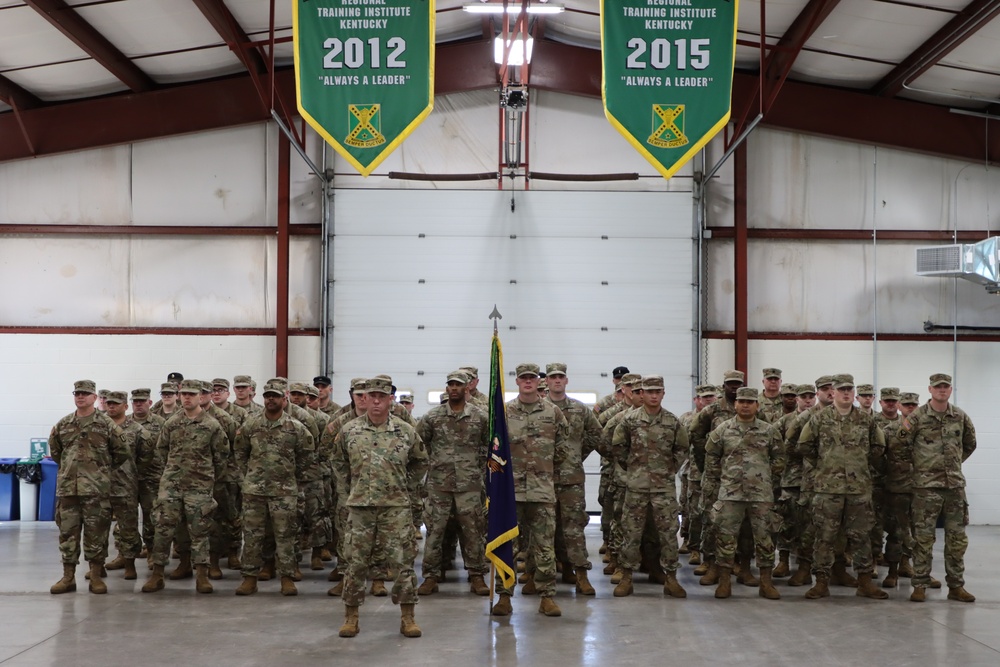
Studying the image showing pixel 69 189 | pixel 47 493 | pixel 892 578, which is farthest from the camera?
pixel 69 189

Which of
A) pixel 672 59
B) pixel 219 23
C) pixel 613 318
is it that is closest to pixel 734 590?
pixel 672 59

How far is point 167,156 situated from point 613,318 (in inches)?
279

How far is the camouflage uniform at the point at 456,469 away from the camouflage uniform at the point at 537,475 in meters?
0.42

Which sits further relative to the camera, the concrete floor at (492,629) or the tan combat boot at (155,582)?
the tan combat boot at (155,582)

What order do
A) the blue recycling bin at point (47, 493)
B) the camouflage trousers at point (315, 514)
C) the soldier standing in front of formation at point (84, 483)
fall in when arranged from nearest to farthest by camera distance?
the soldier standing in front of formation at point (84, 483)
the camouflage trousers at point (315, 514)
the blue recycling bin at point (47, 493)

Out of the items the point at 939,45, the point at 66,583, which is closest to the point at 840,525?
the point at 66,583

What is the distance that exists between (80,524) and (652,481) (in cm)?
480

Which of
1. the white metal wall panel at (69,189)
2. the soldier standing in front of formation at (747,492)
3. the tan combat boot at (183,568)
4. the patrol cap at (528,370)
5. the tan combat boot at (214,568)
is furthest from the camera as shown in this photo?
the white metal wall panel at (69,189)

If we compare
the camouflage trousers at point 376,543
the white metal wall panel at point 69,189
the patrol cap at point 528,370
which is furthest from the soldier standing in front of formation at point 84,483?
the white metal wall panel at point 69,189

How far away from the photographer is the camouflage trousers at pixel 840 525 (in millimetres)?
8406

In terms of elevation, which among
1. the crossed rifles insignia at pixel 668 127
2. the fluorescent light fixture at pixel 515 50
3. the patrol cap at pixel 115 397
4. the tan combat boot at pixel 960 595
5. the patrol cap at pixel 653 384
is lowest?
the tan combat boot at pixel 960 595

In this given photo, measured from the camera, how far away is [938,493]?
8.38 metres

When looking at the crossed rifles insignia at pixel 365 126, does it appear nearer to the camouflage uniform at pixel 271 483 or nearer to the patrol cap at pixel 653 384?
the camouflage uniform at pixel 271 483

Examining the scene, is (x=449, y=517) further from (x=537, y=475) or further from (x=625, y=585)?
(x=625, y=585)
